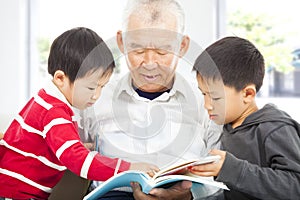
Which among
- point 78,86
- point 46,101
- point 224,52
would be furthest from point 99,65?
point 224,52

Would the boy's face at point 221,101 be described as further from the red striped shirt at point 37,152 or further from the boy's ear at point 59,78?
the boy's ear at point 59,78

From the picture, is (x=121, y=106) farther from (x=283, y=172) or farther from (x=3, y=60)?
(x=3, y=60)

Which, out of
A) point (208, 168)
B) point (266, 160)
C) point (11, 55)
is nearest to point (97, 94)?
point (208, 168)

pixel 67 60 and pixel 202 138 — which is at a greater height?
pixel 67 60

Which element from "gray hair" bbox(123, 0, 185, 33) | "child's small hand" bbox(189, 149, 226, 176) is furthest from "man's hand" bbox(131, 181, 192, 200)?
"gray hair" bbox(123, 0, 185, 33)

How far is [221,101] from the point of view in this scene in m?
1.48

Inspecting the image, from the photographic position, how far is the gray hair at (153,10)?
1528 mm

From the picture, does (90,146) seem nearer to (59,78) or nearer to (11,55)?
(59,78)

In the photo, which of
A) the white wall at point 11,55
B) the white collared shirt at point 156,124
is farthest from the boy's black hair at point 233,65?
the white wall at point 11,55

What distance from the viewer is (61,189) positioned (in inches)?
62.9

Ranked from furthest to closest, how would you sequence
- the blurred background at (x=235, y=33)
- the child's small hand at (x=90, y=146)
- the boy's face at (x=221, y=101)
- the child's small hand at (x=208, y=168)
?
1. the blurred background at (x=235, y=33)
2. the child's small hand at (x=90, y=146)
3. the boy's face at (x=221, y=101)
4. the child's small hand at (x=208, y=168)

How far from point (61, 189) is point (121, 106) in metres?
0.35

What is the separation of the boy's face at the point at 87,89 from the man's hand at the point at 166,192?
1.03 feet

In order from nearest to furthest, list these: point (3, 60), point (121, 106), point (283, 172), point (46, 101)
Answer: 1. point (283, 172)
2. point (46, 101)
3. point (121, 106)
4. point (3, 60)
